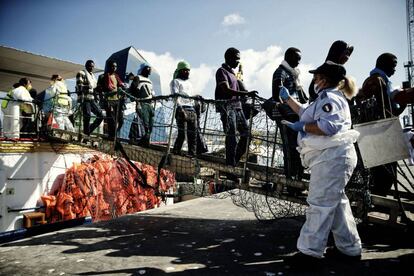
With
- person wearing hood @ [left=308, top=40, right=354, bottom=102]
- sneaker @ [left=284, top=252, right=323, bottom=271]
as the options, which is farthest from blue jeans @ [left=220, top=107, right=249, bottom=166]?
sneaker @ [left=284, top=252, right=323, bottom=271]

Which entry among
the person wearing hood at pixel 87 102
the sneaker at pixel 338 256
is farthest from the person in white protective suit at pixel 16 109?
the sneaker at pixel 338 256

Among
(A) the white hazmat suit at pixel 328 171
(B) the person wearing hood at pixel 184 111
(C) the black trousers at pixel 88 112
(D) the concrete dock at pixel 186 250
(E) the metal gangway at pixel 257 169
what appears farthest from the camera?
(C) the black trousers at pixel 88 112

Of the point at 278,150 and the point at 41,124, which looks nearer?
the point at 278,150

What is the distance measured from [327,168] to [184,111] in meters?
2.93

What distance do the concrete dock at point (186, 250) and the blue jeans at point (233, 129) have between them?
1.29 metres

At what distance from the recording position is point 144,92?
5941 mm

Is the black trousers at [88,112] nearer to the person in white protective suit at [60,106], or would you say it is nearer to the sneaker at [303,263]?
the person in white protective suit at [60,106]

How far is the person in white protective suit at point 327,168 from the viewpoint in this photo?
257 centimetres

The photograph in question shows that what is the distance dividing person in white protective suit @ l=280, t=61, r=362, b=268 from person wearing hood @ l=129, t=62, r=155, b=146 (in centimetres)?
364

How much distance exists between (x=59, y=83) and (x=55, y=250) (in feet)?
20.6

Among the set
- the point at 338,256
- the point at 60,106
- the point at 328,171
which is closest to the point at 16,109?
the point at 60,106

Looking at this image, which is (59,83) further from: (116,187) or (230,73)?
(230,73)

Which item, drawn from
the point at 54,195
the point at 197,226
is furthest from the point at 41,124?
the point at 197,226

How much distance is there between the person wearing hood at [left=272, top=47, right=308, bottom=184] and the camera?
395 cm
